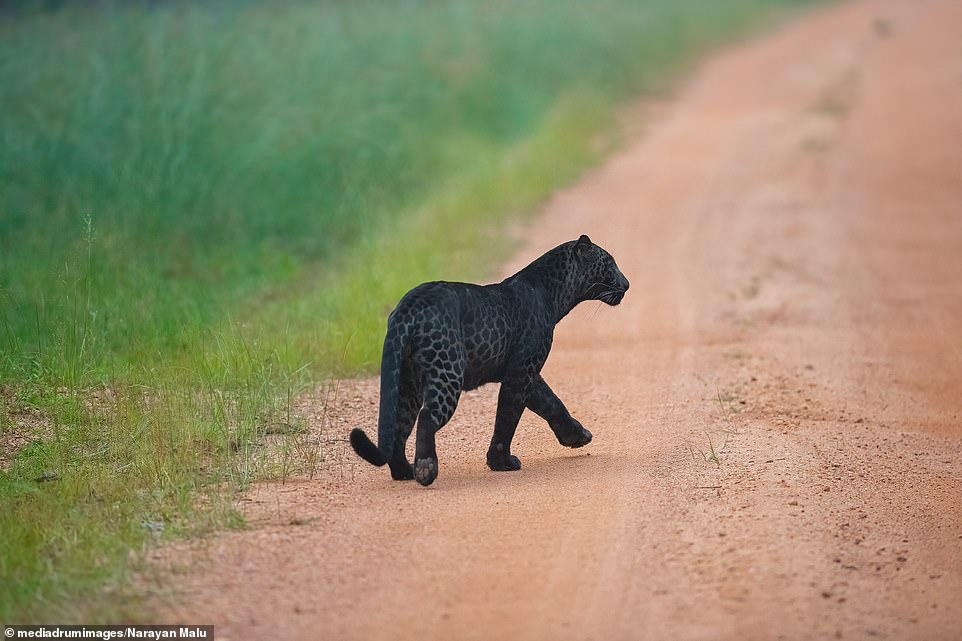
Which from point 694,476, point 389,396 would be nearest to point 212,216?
point 389,396

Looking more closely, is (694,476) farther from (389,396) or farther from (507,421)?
(389,396)

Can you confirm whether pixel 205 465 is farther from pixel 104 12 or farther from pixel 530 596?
pixel 104 12

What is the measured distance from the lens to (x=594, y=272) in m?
7.19

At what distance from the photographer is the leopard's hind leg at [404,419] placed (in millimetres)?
6406

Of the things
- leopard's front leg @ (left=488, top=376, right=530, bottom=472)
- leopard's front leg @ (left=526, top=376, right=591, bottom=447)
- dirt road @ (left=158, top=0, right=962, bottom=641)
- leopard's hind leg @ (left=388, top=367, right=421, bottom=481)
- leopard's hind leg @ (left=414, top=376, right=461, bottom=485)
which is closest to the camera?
dirt road @ (left=158, top=0, right=962, bottom=641)

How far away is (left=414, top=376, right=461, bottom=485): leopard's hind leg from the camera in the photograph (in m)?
6.12

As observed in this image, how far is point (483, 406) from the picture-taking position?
27.5 feet

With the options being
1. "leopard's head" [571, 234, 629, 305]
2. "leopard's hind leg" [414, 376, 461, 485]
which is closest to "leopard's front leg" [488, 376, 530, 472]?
"leopard's hind leg" [414, 376, 461, 485]

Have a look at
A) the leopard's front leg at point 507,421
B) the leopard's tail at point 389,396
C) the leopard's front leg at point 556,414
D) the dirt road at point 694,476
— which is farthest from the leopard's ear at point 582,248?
the leopard's tail at point 389,396

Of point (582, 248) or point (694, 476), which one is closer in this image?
point (694, 476)

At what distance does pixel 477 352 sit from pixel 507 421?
1.33 feet

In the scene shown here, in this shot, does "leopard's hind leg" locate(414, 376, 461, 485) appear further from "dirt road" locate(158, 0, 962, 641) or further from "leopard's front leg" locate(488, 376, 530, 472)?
"leopard's front leg" locate(488, 376, 530, 472)

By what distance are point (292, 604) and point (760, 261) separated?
8.57 meters

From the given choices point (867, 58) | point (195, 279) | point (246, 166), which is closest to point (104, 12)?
point (246, 166)
